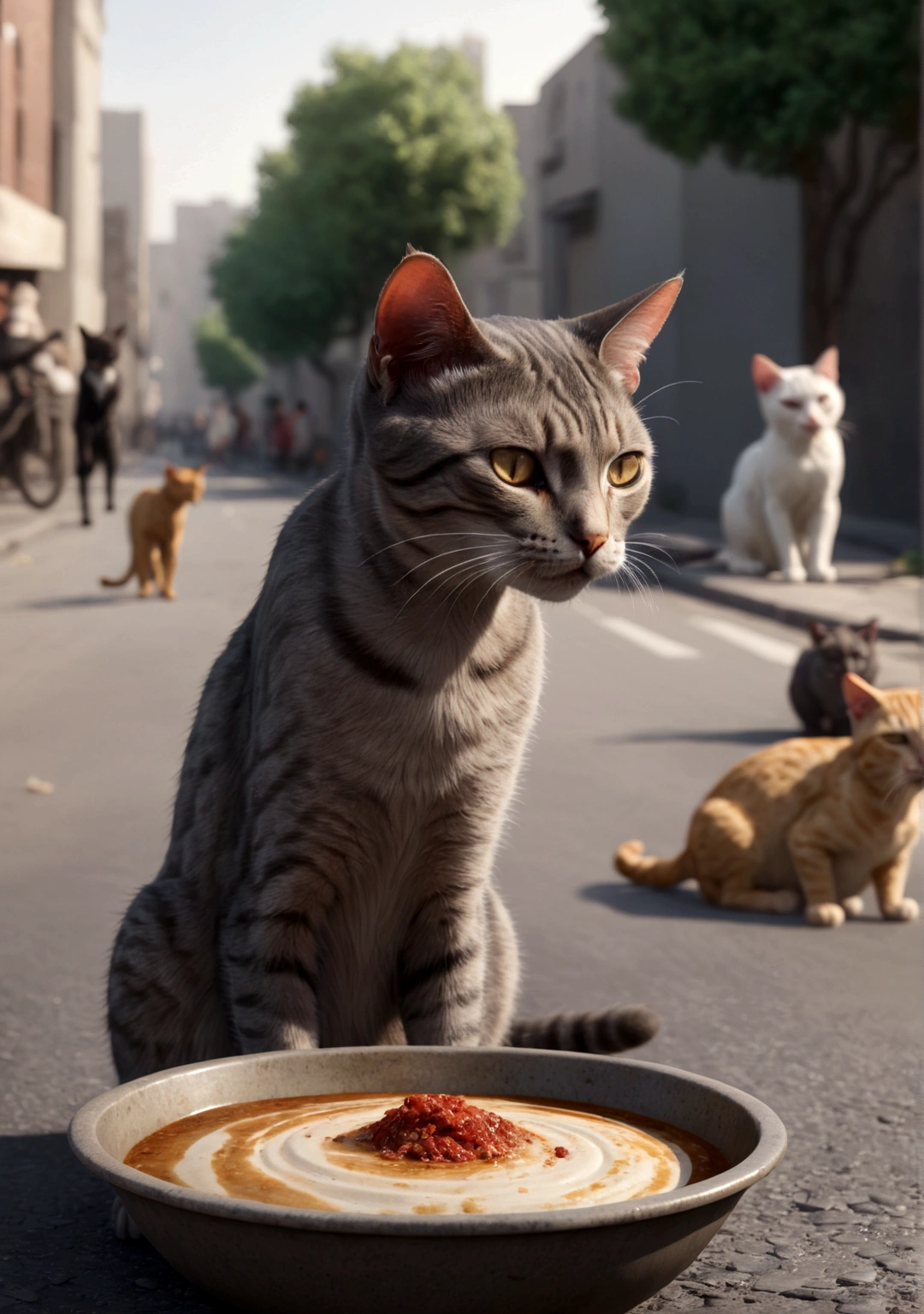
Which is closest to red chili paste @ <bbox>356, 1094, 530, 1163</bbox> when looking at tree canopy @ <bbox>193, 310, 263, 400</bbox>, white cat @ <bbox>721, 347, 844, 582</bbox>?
white cat @ <bbox>721, 347, 844, 582</bbox>

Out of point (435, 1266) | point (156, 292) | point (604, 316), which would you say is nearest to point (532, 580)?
point (604, 316)

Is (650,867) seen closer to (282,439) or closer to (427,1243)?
(427,1243)

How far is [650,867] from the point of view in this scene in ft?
18.4

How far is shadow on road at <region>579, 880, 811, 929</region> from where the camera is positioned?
17.2 feet

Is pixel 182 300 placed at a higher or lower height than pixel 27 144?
higher

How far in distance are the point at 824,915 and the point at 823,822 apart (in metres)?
0.29

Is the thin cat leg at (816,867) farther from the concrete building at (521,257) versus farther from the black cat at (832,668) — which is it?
the concrete building at (521,257)

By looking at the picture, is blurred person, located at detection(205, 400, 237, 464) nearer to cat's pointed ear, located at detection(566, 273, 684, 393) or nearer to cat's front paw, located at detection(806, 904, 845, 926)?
cat's front paw, located at detection(806, 904, 845, 926)

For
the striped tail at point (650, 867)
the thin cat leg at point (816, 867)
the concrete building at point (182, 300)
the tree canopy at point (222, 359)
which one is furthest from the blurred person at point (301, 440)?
the tree canopy at point (222, 359)

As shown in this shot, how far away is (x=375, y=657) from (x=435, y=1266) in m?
1.07

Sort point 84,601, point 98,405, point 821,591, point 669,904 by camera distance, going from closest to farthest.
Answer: point 669,904, point 84,601, point 821,591, point 98,405

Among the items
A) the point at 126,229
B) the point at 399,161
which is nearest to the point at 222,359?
the point at 126,229

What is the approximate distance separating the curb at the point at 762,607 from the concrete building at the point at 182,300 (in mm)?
61868

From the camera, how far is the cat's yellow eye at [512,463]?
2660mm
